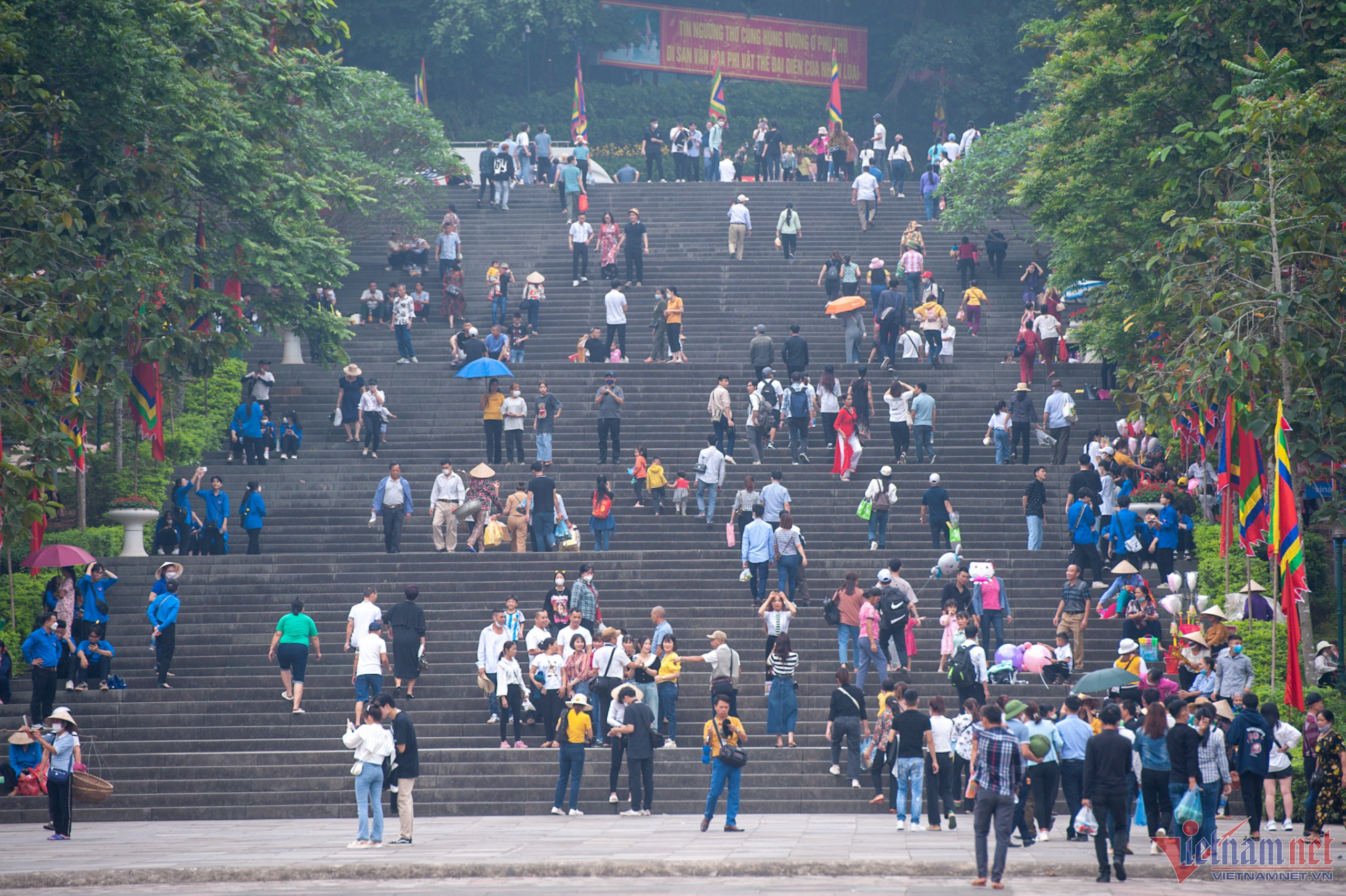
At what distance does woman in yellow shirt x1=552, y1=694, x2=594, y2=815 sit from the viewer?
16672mm

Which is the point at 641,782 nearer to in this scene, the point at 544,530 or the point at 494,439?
the point at 544,530

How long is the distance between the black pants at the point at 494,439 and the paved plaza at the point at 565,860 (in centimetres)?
1173

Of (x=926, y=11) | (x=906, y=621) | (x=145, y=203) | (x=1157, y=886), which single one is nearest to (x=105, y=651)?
(x=145, y=203)

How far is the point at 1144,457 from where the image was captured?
2589cm

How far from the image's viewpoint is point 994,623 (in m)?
20.9

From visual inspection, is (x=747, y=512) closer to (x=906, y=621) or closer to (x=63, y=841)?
(x=906, y=621)

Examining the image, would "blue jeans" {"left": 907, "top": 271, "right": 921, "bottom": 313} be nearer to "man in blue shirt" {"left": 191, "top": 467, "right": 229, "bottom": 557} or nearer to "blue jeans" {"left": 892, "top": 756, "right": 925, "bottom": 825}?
"man in blue shirt" {"left": 191, "top": 467, "right": 229, "bottom": 557}

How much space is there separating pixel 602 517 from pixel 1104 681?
10093 millimetres

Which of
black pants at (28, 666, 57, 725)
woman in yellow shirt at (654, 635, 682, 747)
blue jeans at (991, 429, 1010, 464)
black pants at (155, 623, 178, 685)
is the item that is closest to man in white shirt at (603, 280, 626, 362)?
blue jeans at (991, 429, 1010, 464)

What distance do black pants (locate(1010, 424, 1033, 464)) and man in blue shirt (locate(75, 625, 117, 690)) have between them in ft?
52.5

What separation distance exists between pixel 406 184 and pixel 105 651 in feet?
63.6

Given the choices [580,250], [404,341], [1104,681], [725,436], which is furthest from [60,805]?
[580,250]

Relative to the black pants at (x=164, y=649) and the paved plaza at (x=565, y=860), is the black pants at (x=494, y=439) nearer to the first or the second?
the black pants at (x=164, y=649)

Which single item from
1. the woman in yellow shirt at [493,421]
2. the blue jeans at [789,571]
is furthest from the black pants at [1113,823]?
the woman in yellow shirt at [493,421]
